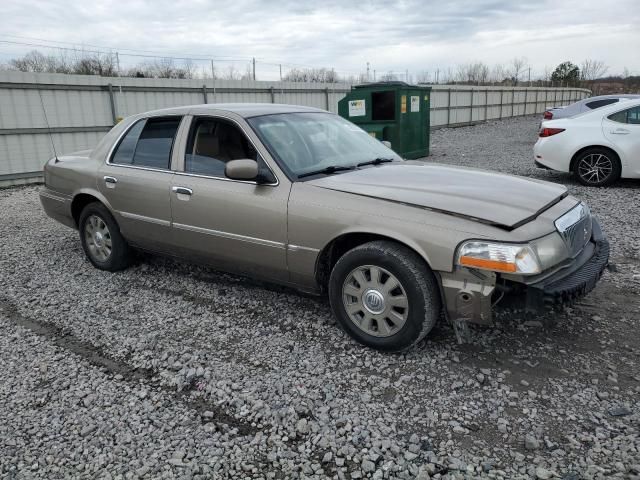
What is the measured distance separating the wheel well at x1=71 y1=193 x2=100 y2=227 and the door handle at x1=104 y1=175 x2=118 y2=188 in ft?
1.14

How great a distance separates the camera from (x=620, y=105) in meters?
8.61

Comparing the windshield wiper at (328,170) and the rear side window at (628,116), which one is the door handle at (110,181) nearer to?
the windshield wiper at (328,170)

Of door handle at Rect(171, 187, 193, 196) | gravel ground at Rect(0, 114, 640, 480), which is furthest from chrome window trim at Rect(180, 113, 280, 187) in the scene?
gravel ground at Rect(0, 114, 640, 480)

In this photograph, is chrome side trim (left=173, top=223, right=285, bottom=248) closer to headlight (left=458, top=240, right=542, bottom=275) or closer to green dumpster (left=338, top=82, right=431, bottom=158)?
headlight (left=458, top=240, right=542, bottom=275)

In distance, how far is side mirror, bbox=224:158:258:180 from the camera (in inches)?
145

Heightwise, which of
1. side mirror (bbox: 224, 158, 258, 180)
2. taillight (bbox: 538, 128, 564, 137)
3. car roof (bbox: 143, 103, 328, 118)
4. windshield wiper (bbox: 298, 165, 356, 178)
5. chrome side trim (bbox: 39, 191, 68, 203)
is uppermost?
car roof (bbox: 143, 103, 328, 118)

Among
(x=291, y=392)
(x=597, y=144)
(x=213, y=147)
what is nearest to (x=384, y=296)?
(x=291, y=392)

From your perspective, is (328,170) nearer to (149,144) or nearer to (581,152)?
(149,144)

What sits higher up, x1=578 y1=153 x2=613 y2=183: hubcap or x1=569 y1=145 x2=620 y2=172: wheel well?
x1=569 y1=145 x2=620 y2=172: wheel well

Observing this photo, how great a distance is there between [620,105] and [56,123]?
36.5 feet

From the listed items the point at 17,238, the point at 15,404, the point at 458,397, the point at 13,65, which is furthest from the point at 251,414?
the point at 13,65

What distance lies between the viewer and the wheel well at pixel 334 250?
137 inches

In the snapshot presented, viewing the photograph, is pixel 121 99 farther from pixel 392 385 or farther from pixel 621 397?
pixel 621 397

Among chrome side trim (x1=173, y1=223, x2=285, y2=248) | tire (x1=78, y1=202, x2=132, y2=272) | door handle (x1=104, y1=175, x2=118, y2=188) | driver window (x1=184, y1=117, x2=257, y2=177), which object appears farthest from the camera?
tire (x1=78, y1=202, x2=132, y2=272)
